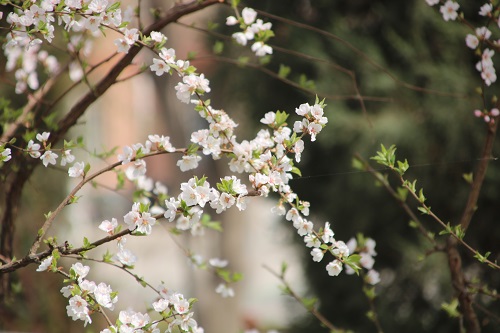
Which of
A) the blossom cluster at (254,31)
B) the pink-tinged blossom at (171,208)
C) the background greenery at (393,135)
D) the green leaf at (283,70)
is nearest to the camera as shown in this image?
the pink-tinged blossom at (171,208)

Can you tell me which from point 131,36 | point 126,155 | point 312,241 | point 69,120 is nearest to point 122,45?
point 131,36

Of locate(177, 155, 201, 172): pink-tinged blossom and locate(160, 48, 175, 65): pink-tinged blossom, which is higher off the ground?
locate(160, 48, 175, 65): pink-tinged blossom

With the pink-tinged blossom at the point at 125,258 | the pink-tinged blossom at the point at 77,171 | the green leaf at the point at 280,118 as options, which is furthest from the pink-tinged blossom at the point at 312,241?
the pink-tinged blossom at the point at 77,171

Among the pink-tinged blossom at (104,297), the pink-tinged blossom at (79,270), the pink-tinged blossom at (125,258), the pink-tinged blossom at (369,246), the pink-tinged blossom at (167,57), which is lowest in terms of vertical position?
the pink-tinged blossom at (369,246)

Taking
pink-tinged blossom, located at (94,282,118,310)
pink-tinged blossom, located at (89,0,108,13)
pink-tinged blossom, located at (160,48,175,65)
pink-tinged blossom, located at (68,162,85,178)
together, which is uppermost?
Answer: pink-tinged blossom, located at (89,0,108,13)

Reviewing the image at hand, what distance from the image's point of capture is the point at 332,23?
341 centimetres

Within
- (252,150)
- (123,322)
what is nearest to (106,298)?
(123,322)

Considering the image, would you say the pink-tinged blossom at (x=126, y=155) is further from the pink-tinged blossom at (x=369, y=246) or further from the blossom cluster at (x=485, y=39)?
the blossom cluster at (x=485, y=39)

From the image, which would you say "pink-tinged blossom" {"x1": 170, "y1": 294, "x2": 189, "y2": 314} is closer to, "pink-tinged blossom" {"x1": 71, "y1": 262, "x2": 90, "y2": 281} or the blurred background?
"pink-tinged blossom" {"x1": 71, "y1": 262, "x2": 90, "y2": 281}

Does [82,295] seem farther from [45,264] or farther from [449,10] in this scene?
[449,10]

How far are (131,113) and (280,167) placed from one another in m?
12.9

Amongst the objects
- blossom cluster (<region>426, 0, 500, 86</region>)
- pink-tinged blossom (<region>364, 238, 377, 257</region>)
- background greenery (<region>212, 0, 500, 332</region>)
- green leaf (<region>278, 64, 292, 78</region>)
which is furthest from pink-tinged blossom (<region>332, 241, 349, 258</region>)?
background greenery (<region>212, 0, 500, 332</region>)

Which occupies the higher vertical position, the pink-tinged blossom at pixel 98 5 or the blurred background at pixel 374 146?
the pink-tinged blossom at pixel 98 5

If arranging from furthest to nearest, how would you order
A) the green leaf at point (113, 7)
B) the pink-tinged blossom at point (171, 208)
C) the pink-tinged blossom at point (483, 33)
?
the pink-tinged blossom at point (483, 33) → the green leaf at point (113, 7) → the pink-tinged blossom at point (171, 208)
